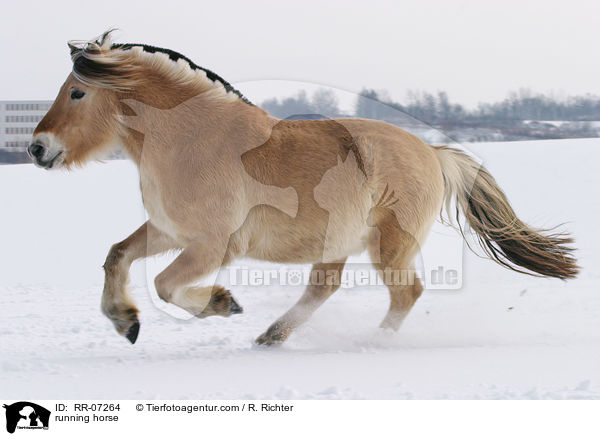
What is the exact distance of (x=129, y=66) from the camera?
12.9 ft

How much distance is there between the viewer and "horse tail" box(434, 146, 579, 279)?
4.75 m

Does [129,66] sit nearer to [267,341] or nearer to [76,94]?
[76,94]

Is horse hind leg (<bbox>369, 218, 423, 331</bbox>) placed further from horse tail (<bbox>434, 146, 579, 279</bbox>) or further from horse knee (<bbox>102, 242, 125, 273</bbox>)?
horse knee (<bbox>102, 242, 125, 273</bbox>)

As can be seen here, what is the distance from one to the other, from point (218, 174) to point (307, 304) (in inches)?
48.1

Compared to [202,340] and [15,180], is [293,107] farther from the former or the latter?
[15,180]

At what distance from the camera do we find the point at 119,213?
11.5 meters

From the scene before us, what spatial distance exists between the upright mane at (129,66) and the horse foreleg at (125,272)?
957 mm

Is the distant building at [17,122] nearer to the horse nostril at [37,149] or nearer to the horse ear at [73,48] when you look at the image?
the horse ear at [73,48]

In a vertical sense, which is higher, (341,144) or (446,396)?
(341,144)

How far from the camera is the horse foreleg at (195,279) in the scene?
3660 mm

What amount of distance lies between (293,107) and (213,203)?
3.90 ft

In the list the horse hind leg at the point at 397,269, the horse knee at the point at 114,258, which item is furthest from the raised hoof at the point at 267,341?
the horse knee at the point at 114,258

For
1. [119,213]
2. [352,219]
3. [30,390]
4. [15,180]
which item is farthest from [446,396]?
[15,180]

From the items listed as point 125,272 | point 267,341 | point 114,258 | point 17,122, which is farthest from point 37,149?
point 17,122
